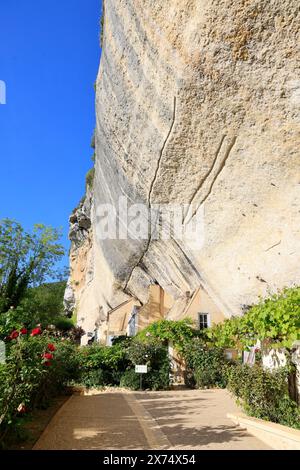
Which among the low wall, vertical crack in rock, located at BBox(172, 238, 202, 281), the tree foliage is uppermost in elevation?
vertical crack in rock, located at BBox(172, 238, 202, 281)

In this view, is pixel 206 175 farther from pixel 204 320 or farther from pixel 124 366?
pixel 204 320

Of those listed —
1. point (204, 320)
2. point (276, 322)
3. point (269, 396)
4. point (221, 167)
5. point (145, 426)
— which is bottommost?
point (145, 426)

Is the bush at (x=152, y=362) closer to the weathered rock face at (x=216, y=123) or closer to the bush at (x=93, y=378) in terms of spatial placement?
the bush at (x=93, y=378)

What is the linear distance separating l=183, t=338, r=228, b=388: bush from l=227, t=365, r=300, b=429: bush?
5584mm

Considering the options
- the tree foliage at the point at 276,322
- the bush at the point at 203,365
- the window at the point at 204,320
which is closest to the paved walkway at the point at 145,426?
the tree foliage at the point at 276,322

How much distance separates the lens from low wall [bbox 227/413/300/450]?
14.8 ft

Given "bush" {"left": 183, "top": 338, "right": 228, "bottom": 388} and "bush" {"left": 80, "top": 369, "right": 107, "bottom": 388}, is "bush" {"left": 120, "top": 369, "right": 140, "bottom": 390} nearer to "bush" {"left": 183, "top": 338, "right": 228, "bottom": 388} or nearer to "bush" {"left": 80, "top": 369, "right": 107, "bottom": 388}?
"bush" {"left": 80, "top": 369, "right": 107, "bottom": 388}

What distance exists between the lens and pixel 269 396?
6.36 meters

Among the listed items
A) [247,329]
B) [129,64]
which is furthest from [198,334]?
[129,64]

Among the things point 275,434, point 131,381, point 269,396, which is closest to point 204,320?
point 131,381

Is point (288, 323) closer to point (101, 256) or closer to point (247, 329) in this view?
point (247, 329)

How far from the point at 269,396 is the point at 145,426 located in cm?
211

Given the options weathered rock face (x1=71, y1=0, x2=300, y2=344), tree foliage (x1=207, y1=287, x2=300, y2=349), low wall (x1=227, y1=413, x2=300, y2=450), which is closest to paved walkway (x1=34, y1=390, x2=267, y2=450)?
low wall (x1=227, y1=413, x2=300, y2=450)
